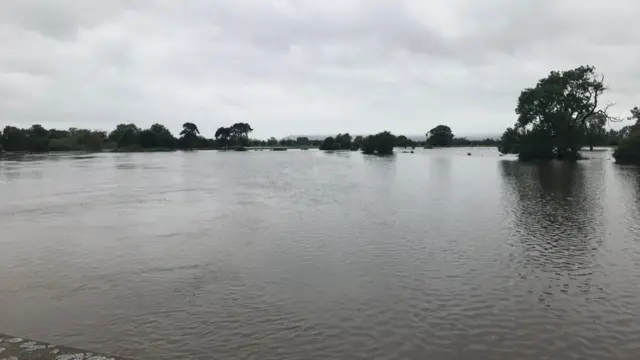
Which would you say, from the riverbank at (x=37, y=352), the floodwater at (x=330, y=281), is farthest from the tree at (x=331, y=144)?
the riverbank at (x=37, y=352)

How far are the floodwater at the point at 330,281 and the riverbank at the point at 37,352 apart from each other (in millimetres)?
1022

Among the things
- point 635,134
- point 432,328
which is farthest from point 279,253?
point 635,134

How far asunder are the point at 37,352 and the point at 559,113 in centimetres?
7973

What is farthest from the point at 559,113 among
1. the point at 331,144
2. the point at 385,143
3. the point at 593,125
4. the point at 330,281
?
the point at 331,144

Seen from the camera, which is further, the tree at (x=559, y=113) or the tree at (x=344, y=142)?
the tree at (x=344, y=142)

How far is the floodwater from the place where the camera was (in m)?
9.14

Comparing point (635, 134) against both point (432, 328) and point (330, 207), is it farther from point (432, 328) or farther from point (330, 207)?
point (432, 328)

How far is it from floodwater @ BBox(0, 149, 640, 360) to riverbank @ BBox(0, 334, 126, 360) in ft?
3.35

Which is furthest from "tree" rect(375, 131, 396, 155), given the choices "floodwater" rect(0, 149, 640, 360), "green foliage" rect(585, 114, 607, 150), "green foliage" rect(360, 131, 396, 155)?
"floodwater" rect(0, 149, 640, 360)

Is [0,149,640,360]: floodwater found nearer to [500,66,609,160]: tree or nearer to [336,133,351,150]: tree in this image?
[500,66,609,160]: tree

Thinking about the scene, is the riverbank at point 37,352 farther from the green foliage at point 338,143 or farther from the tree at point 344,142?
the tree at point 344,142

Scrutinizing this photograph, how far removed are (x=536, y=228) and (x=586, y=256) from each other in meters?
4.59

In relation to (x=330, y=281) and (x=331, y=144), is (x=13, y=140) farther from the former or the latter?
(x=330, y=281)

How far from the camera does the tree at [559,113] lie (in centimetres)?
7331
